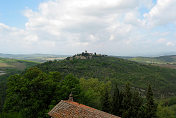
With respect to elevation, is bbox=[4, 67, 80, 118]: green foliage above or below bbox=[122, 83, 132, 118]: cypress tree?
above

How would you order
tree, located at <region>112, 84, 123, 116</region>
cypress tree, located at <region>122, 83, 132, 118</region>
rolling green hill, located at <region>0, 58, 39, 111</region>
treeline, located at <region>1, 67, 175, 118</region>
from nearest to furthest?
1. treeline, located at <region>1, 67, 175, 118</region>
2. cypress tree, located at <region>122, 83, 132, 118</region>
3. tree, located at <region>112, 84, 123, 116</region>
4. rolling green hill, located at <region>0, 58, 39, 111</region>

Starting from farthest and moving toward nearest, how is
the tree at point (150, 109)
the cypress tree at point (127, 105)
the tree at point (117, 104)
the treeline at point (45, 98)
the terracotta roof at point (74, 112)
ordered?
the tree at point (117, 104) < the cypress tree at point (127, 105) < the tree at point (150, 109) < the treeline at point (45, 98) < the terracotta roof at point (74, 112)

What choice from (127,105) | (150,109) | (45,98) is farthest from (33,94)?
(150,109)

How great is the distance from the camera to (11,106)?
2097 cm

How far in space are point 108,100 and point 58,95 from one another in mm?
11336

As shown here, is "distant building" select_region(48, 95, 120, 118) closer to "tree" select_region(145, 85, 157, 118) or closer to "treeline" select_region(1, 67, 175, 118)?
"treeline" select_region(1, 67, 175, 118)

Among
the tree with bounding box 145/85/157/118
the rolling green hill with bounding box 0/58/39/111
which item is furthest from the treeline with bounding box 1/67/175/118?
the rolling green hill with bounding box 0/58/39/111

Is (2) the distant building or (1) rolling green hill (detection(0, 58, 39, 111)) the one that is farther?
(1) rolling green hill (detection(0, 58, 39, 111))

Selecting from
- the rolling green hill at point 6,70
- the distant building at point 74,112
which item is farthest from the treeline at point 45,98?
the rolling green hill at point 6,70

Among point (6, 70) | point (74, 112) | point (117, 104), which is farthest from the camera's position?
point (6, 70)

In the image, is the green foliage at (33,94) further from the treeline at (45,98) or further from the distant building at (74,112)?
the distant building at (74,112)

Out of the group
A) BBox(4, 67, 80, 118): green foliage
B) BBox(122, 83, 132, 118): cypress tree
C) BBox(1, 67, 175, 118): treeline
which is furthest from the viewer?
BBox(122, 83, 132, 118): cypress tree

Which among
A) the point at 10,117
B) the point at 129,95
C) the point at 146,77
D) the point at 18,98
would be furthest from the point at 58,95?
the point at 146,77

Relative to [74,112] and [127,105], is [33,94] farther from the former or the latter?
[127,105]
